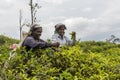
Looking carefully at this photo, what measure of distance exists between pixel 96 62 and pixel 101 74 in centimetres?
104

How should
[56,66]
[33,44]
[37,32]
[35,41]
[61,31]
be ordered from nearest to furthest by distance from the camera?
[56,66] < [33,44] < [35,41] < [37,32] < [61,31]

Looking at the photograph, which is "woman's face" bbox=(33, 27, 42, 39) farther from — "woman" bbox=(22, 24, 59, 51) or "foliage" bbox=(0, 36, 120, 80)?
"foliage" bbox=(0, 36, 120, 80)

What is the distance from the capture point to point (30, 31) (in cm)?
758

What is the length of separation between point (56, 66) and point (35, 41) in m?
0.78

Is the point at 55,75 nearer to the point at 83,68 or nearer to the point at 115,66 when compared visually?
the point at 83,68

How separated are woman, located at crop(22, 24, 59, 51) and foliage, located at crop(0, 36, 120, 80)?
0.09 m

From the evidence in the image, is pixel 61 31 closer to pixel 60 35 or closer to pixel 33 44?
pixel 60 35

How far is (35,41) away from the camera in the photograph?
23.5 ft

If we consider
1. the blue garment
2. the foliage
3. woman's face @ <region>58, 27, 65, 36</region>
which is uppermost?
woman's face @ <region>58, 27, 65, 36</region>

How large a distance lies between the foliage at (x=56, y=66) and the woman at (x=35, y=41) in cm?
Answer: 9

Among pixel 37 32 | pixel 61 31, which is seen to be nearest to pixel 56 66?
pixel 37 32

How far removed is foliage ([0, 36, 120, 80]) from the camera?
229 inches

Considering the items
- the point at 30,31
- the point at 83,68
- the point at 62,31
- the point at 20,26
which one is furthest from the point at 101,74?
the point at 20,26

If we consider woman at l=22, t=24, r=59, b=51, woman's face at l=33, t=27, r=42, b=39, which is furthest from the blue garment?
woman's face at l=33, t=27, r=42, b=39
